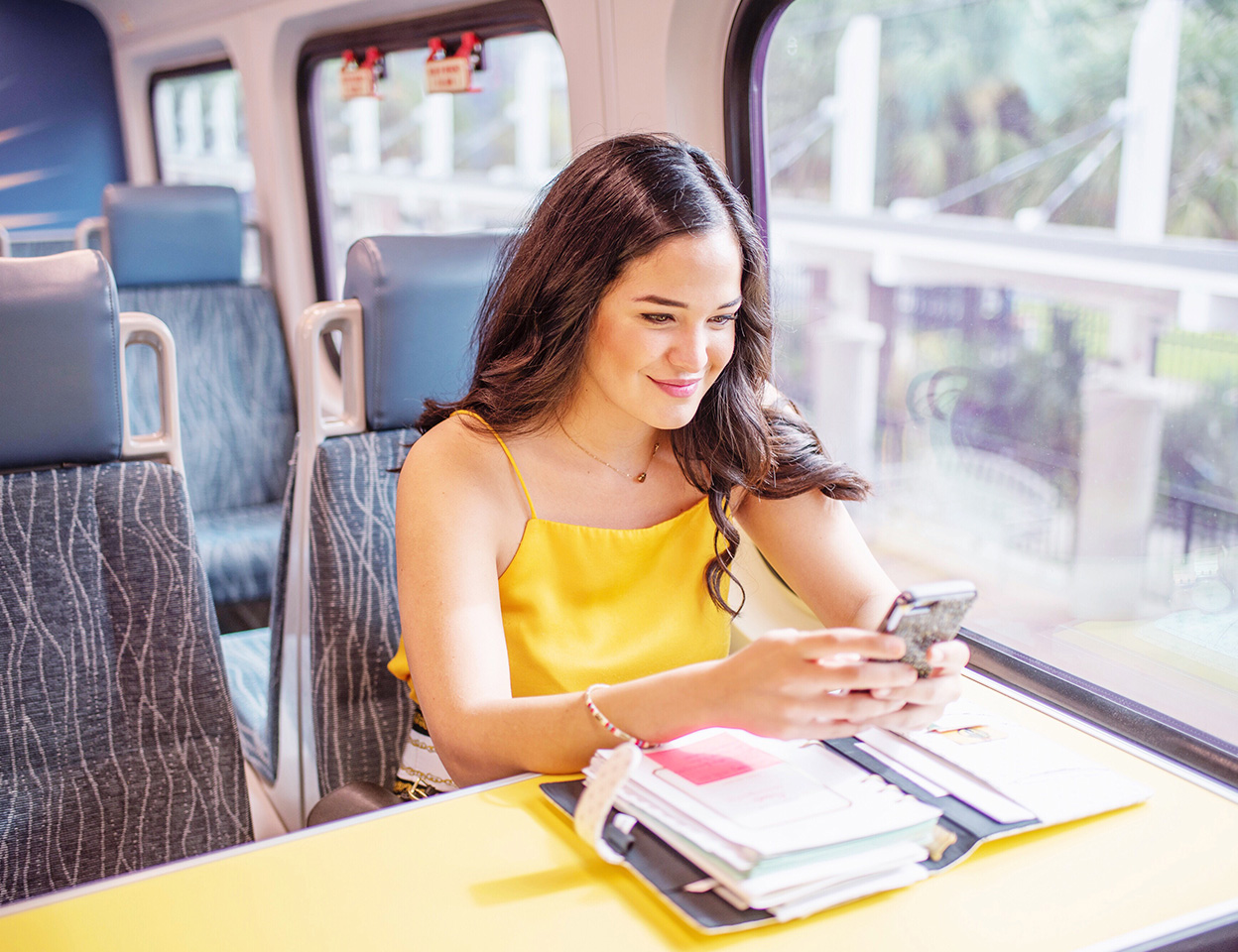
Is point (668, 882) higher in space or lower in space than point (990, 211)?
lower

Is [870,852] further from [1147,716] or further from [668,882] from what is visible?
[1147,716]

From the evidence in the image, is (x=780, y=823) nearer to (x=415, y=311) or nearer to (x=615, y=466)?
(x=615, y=466)

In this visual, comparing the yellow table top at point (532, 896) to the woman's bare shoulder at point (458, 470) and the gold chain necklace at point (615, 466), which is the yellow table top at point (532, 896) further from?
the gold chain necklace at point (615, 466)

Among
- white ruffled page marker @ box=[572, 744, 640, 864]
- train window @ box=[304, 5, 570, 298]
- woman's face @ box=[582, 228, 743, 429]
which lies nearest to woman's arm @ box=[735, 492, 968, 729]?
woman's face @ box=[582, 228, 743, 429]

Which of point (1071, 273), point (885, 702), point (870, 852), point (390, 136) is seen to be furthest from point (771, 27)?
point (390, 136)

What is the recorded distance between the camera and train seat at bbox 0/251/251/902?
146 cm

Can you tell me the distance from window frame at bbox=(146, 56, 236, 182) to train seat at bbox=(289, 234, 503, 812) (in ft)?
8.94

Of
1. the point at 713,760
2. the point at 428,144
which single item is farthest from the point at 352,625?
the point at 428,144

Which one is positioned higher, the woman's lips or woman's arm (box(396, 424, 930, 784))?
the woman's lips

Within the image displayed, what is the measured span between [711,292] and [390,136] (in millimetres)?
3072

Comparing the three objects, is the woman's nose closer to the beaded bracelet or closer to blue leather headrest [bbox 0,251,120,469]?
the beaded bracelet

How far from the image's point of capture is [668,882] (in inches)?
37.1

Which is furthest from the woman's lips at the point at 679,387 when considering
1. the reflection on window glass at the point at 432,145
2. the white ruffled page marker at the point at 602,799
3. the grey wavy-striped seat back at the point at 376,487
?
the reflection on window glass at the point at 432,145

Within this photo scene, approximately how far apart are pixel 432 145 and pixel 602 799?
12.0 ft
